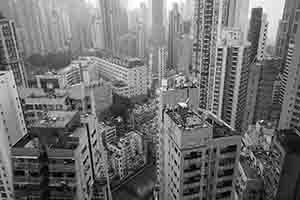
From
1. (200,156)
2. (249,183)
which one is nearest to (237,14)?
(249,183)

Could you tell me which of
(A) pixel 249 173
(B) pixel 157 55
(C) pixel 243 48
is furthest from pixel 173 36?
(A) pixel 249 173

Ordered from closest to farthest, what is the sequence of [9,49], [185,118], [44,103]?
[185,118] < [44,103] < [9,49]

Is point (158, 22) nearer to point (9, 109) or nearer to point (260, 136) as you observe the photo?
point (260, 136)

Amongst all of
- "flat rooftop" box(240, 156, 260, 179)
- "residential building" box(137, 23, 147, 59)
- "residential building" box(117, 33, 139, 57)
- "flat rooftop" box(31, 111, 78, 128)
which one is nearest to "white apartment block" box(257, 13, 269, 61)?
"flat rooftop" box(240, 156, 260, 179)

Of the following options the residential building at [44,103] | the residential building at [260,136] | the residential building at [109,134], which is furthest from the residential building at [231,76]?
the residential building at [44,103]

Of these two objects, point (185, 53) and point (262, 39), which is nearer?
point (262, 39)

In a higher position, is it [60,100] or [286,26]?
[286,26]

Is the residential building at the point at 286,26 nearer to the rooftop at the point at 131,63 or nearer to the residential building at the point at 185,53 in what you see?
the residential building at the point at 185,53
